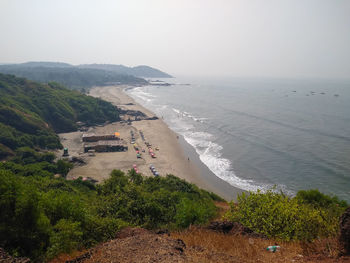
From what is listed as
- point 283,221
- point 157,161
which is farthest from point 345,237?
point 157,161

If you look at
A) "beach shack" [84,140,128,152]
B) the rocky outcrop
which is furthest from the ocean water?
the rocky outcrop

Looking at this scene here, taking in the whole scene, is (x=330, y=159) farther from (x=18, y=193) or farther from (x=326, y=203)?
(x=18, y=193)

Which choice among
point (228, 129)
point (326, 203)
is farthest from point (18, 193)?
point (228, 129)

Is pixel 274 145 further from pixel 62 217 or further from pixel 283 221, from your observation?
pixel 62 217

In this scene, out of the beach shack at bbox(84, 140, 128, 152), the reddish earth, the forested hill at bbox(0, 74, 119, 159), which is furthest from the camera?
the forested hill at bbox(0, 74, 119, 159)

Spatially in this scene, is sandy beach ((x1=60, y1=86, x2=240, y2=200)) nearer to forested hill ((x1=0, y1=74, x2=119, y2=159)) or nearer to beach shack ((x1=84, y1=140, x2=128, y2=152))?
beach shack ((x1=84, y1=140, x2=128, y2=152))

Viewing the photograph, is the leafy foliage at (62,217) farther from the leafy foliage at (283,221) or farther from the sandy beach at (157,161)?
the sandy beach at (157,161)

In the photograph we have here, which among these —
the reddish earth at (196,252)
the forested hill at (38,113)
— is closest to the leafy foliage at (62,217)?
the reddish earth at (196,252)

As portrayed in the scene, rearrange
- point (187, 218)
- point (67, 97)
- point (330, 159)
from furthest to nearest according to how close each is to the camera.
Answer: point (67, 97), point (330, 159), point (187, 218)
